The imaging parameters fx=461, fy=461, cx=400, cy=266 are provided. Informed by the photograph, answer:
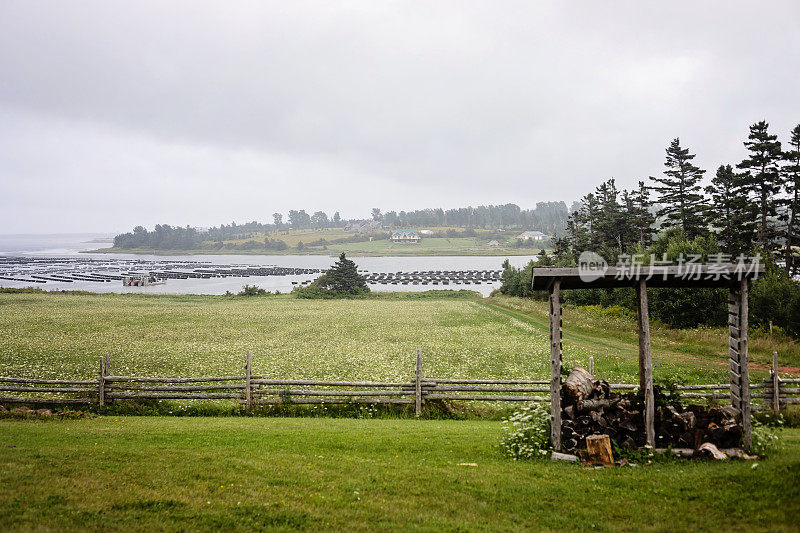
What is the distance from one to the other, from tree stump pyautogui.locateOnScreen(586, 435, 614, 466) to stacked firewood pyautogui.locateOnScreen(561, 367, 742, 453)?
0.48 metres

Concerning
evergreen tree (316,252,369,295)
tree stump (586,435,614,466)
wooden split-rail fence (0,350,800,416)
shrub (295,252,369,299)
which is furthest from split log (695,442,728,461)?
evergreen tree (316,252,369,295)

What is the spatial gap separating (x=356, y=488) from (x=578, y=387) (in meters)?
5.83

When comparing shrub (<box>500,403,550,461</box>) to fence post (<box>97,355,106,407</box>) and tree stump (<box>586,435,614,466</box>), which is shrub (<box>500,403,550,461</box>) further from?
fence post (<box>97,355,106,407</box>)

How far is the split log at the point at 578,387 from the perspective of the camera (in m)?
11.2

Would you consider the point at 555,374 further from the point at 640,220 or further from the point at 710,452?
the point at 640,220

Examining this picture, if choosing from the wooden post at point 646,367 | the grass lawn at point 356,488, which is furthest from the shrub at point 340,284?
the wooden post at point 646,367

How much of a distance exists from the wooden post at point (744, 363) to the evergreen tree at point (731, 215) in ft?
116

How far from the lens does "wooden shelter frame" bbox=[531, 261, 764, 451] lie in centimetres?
1001

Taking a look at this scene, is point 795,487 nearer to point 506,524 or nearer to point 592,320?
point 506,524

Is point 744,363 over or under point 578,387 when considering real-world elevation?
over

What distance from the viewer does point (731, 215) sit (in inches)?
1651

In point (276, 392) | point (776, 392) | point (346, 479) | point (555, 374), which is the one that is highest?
point (555, 374)

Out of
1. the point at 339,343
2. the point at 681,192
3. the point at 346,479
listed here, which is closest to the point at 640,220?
the point at 681,192

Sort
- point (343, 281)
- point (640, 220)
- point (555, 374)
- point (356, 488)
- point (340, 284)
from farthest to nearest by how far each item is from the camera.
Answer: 1. point (343, 281)
2. point (340, 284)
3. point (640, 220)
4. point (555, 374)
5. point (356, 488)
